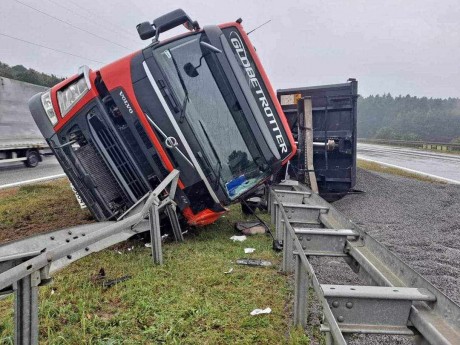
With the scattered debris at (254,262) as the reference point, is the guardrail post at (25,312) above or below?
above

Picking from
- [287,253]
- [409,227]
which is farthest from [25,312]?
[409,227]

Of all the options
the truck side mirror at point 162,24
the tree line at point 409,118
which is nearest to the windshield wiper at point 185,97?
the truck side mirror at point 162,24

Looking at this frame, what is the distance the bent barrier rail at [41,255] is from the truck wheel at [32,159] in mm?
11301

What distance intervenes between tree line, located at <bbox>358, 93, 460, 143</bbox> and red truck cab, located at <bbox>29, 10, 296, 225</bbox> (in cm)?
5116

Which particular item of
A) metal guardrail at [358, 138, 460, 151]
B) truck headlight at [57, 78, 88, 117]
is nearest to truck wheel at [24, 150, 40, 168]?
truck headlight at [57, 78, 88, 117]

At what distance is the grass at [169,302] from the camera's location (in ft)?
7.68

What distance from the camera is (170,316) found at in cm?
257

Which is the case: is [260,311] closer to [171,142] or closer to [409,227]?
[171,142]

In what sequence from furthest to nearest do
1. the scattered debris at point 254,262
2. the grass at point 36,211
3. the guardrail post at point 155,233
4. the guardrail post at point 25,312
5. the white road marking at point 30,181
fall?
the white road marking at point 30,181 < the grass at point 36,211 < the scattered debris at point 254,262 < the guardrail post at point 155,233 < the guardrail post at point 25,312

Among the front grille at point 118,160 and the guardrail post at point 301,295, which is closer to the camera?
the guardrail post at point 301,295

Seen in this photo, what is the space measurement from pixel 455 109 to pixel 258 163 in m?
89.8

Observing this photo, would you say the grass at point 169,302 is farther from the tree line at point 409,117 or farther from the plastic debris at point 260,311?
the tree line at point 409,117

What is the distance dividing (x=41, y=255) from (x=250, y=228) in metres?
3.45

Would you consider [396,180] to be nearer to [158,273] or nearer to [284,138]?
[284,138]
